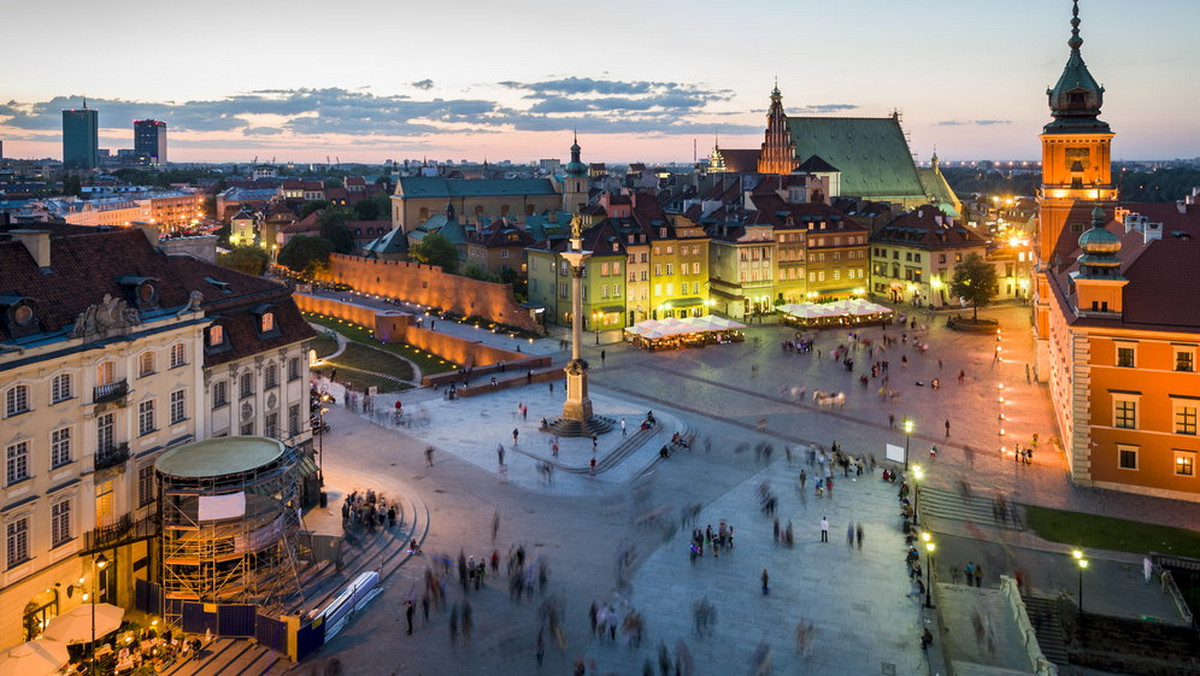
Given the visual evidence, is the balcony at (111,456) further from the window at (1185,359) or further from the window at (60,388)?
the window at (1185,359)

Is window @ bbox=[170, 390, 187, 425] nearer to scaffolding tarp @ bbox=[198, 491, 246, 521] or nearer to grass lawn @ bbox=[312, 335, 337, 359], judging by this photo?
scaffolding tarp @ bbox=[198, 491, 246, 521]

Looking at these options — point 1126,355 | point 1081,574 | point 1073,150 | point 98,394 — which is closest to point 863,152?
point 1073,150

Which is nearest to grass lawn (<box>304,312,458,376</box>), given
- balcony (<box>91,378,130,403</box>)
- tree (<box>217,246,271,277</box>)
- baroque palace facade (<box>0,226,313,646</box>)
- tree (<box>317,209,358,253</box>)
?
tree (<box>217,246,271,277</box>)

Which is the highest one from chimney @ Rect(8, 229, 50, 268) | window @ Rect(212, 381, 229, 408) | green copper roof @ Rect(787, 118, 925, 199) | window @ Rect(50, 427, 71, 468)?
green copper roof @ Rect(787, 118, 925, 199)

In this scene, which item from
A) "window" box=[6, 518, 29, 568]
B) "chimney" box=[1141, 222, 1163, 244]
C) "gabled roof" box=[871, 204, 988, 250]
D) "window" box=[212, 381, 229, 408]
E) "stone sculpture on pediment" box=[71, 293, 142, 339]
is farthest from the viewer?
"gabled roof" box=[871, 204, 988, 250]

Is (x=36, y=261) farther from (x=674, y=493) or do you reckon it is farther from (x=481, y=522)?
(x=674, y=493)
